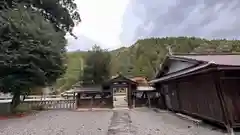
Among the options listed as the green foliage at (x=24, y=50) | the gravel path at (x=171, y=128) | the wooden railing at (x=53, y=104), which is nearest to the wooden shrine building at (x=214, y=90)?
the gravel path at (x=171, y=128)

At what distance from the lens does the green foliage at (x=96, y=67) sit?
2248 cm

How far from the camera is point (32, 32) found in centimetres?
1520

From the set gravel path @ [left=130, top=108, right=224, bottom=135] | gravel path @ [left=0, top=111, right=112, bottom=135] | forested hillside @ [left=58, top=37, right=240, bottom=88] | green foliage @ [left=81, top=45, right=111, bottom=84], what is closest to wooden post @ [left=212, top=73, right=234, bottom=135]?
gravel path @ [left=130, top=108, right=224, bottom=135]

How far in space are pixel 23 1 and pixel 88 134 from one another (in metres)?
14.6

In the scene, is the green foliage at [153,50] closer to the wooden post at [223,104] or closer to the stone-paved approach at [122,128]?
the stone-paved approach at [122,128]

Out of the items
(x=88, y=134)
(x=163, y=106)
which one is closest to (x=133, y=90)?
(x=163, y=106)

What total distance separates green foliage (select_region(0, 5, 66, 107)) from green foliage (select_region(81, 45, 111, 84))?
244 inches

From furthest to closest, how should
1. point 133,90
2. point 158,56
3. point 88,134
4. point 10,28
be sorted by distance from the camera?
point 158,56 < point 133,90 < point 10,28 < point 88,134

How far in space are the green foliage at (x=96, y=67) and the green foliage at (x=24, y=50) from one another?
20.3 feet

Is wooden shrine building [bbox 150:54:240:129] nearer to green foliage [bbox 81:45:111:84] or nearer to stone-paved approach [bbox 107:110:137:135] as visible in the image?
stone-paved approach [bbox 107:110:137:135]

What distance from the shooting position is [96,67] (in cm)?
2270

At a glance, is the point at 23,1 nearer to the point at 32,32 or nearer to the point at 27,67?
the point at 32,32

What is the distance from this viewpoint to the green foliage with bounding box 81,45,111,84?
22.5 metres

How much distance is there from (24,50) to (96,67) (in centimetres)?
892
